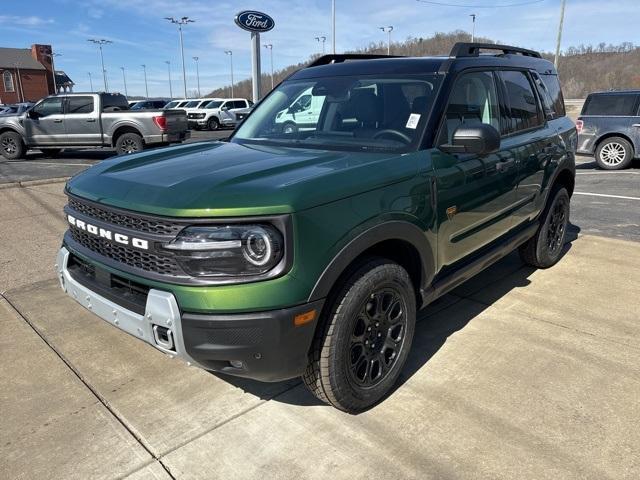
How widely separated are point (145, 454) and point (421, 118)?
7.67ft

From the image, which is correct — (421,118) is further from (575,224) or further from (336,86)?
(575,224)

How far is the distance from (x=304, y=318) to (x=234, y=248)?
1.40 ft

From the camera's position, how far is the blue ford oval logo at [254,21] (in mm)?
14578

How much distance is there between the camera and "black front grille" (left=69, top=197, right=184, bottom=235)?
88.6 inches

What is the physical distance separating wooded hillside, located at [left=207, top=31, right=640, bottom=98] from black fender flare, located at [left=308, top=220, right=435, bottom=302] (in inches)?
2749

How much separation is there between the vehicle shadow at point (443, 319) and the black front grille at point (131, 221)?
1.16 metres

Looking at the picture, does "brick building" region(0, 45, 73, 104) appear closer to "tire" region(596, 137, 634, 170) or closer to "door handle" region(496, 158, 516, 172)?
"tire" region(596, 137, 634, 170)

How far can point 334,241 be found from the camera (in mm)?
2320

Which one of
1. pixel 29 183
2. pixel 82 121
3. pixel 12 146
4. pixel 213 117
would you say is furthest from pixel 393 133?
pixel 213 117

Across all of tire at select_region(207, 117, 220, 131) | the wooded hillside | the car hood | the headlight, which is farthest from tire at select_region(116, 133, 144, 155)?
the wooded hillside

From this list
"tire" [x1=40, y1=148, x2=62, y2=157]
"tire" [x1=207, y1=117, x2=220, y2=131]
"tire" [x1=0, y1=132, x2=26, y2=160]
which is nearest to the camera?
"tire" [x1=0, y1=132, x2=26, y2=160]

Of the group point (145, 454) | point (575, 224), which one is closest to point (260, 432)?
point (145, 454)

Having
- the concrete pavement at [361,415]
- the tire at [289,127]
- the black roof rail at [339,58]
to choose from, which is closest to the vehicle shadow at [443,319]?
the concrete pavement at [361,415]

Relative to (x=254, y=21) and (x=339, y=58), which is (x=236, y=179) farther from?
(x=254, y=21)
